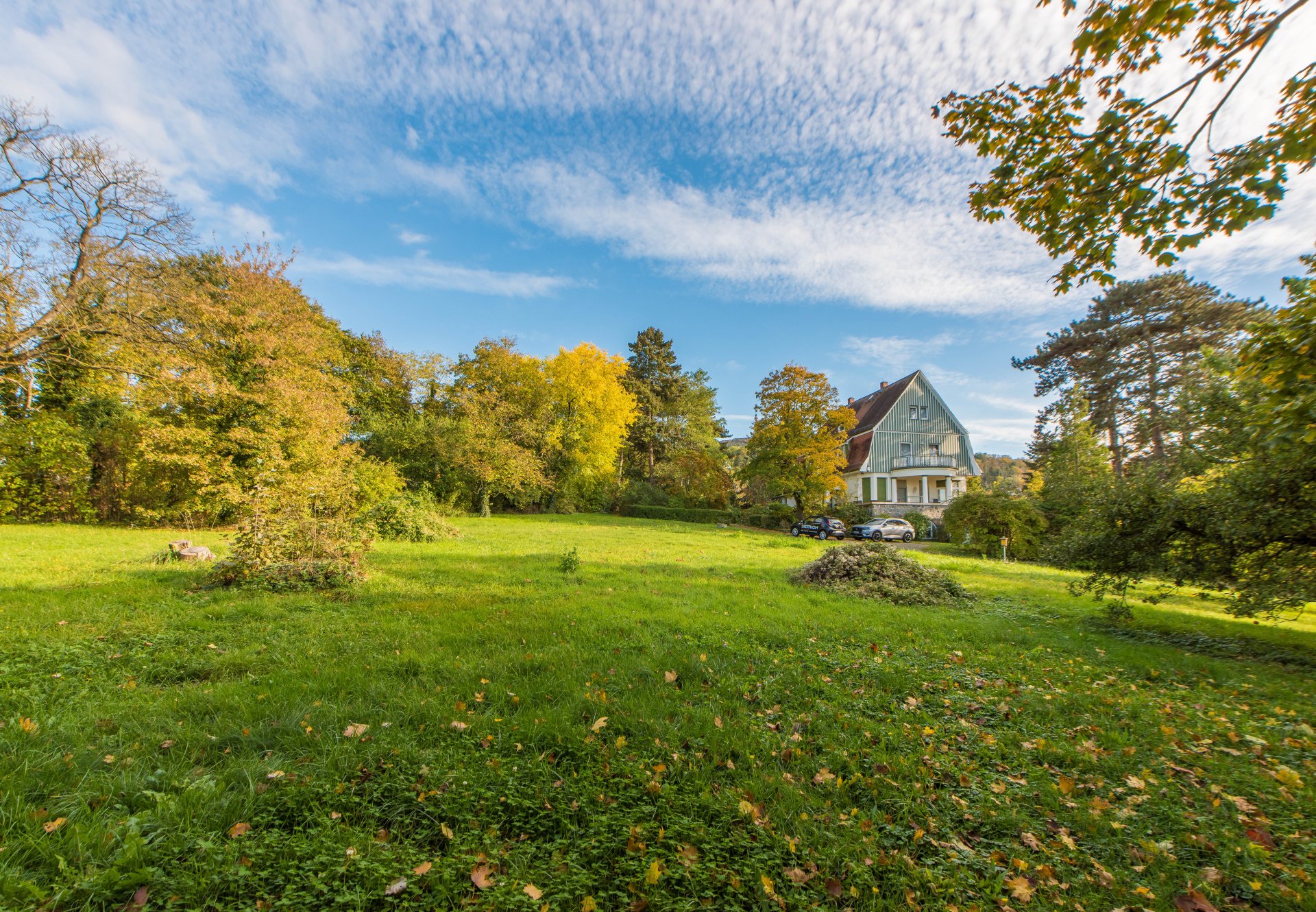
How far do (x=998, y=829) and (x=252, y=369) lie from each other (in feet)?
Result: 67.4

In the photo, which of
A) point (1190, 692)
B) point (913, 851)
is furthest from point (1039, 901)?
point (1190, 692)

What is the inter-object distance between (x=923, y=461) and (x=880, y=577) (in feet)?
99.7

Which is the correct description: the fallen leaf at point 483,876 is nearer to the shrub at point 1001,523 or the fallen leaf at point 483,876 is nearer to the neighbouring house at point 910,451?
the shrub at point 1001,523

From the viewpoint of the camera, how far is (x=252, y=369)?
619 inches

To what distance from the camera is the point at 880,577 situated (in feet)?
32.4

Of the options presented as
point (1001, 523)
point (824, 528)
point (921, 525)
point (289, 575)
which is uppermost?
point (1001, 523)

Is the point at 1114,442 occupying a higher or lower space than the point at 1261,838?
higher

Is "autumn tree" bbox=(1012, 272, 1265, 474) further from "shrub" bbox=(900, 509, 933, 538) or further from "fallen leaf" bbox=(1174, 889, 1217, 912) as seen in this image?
"fallen leaf" bbox=(1174, 889, 1217, 912)

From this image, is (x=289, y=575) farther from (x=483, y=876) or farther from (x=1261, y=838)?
(x=1261, y=838)

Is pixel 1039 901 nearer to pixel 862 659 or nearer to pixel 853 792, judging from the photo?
pixel 853 792

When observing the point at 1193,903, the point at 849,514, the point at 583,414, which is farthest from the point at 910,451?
the point at 1193,903

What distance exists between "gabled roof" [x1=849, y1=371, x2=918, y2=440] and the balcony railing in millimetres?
3237

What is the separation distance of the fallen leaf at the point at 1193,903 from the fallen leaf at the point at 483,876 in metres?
→ 3.15

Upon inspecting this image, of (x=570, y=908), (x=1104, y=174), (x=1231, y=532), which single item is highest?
(x=1104, y=174)
